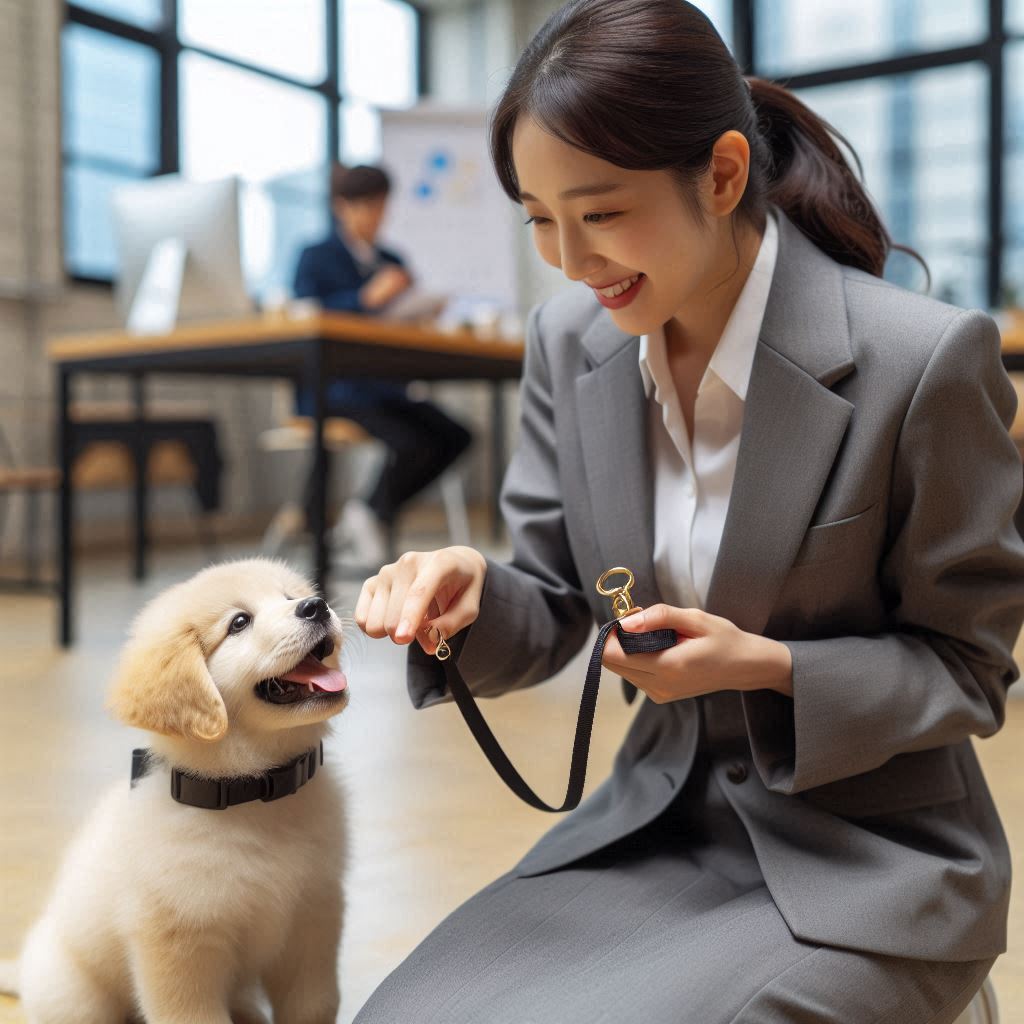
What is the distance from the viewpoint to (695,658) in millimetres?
880

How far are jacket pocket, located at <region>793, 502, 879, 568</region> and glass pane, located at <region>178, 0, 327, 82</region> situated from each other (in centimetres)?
591

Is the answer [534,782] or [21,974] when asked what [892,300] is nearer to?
[21,974]

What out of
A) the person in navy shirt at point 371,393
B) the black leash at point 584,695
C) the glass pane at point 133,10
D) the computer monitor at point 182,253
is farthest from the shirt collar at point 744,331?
the glass pane at point 133,10

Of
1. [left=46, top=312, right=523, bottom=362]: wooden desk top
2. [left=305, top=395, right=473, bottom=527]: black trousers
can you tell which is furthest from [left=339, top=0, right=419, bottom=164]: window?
[left=46, top=312, right=523, bottom=362]: wooden desk top

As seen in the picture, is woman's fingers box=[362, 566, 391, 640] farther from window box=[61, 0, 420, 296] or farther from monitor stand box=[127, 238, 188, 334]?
window box=[61, 0, 420, 296]

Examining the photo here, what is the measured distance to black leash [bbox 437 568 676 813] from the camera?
0.89 meters

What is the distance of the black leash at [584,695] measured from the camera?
34.9 inches

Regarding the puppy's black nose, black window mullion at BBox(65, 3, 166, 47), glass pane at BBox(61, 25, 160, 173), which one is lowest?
the puppy's black nose

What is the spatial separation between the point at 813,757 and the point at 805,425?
28cm

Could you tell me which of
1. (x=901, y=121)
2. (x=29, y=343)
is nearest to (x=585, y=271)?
(x=29, y=343)

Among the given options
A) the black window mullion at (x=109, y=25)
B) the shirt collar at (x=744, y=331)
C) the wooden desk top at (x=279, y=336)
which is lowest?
the shirt collar at (x=744, y=331)

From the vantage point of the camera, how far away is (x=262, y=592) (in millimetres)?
1025

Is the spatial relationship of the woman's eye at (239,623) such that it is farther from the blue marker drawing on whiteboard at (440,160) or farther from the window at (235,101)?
the blue marker drawing on whiteboard at (440,160)

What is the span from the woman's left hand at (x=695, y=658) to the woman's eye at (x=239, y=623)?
32 cm
